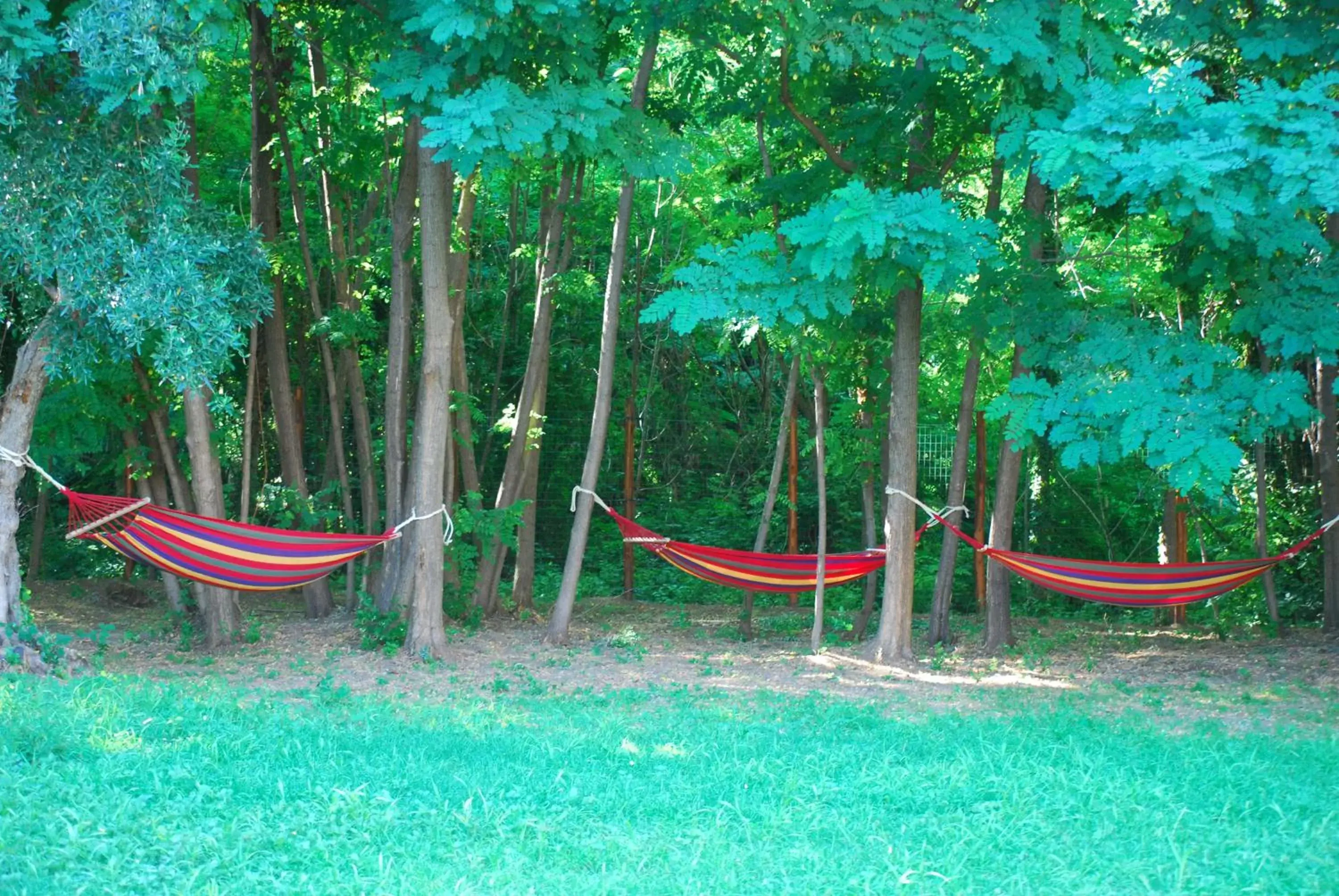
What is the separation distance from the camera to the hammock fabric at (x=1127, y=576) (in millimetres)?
5852

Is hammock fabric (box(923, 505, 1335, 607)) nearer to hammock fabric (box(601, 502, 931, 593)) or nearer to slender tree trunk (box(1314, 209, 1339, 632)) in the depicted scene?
hammock fabric (box(601, 502, 931, 593))

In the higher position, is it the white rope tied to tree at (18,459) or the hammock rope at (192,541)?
the white rope tied to tree at (18,459)

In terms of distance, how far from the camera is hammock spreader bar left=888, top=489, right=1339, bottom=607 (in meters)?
5.85

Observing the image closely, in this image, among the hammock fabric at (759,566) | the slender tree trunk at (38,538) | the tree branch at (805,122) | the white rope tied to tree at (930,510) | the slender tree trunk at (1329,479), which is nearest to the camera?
the tree branch at (805,122)

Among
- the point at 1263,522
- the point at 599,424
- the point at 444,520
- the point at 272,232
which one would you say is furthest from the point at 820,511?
the point at 272,232

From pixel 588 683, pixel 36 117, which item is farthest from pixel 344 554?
pixel 36 117

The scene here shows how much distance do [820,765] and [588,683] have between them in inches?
76.9

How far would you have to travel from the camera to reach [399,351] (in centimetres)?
650

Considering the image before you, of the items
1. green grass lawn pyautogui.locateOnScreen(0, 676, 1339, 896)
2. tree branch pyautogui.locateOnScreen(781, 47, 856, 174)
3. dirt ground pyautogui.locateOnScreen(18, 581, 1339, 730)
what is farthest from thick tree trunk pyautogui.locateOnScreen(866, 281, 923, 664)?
green grass lawn pyautogui.locateOnScreen(0, 676, 1339, 896)

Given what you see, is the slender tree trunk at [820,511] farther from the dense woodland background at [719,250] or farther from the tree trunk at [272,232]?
the tree trunk at [272,232]

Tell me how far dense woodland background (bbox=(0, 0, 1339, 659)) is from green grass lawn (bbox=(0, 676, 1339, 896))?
1.35m

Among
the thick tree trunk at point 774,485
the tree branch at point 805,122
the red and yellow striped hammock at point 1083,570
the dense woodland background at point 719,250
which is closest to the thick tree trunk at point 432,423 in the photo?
the dense woodland background at point 719,250

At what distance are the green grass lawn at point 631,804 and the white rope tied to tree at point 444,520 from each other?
64.1 inches

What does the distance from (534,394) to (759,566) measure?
1749 mm
